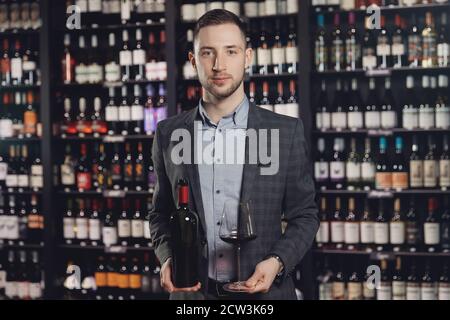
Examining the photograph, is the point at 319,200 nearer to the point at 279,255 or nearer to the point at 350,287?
the point at 350,287

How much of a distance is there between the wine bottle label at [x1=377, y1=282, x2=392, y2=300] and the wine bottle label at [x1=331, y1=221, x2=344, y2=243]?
0.37 metres

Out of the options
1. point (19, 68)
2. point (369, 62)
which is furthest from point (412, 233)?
point (19, 68)

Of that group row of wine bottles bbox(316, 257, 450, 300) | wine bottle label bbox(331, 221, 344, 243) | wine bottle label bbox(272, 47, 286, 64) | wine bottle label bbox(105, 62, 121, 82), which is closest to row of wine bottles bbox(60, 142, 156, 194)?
wine bottle label bbox(105, 62, 121, 82)

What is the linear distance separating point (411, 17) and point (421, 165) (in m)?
0.94

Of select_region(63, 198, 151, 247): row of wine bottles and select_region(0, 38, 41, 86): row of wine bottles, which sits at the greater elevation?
select_region(0, 38, 41, 86): row of wine bottles

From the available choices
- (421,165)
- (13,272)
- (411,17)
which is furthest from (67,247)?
(411,17)

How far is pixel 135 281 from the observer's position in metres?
4.26

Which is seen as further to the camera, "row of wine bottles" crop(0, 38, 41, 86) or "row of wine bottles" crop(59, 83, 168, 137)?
"row of wine bottles" crop(0, 38, 41, 86)

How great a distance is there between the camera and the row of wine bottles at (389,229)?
3850 mm

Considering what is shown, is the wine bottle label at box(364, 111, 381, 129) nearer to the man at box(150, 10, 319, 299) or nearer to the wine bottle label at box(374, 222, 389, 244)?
the wine bottle label at box(374, 222, 389, 244)

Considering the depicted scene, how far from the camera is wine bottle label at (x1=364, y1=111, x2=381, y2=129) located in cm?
388

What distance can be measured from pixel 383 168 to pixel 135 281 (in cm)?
177

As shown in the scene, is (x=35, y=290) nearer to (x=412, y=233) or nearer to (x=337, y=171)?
(x=337, y=171)

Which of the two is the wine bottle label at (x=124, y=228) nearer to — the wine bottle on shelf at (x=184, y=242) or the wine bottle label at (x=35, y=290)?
the wine bottle label at (x=35, y=290)
